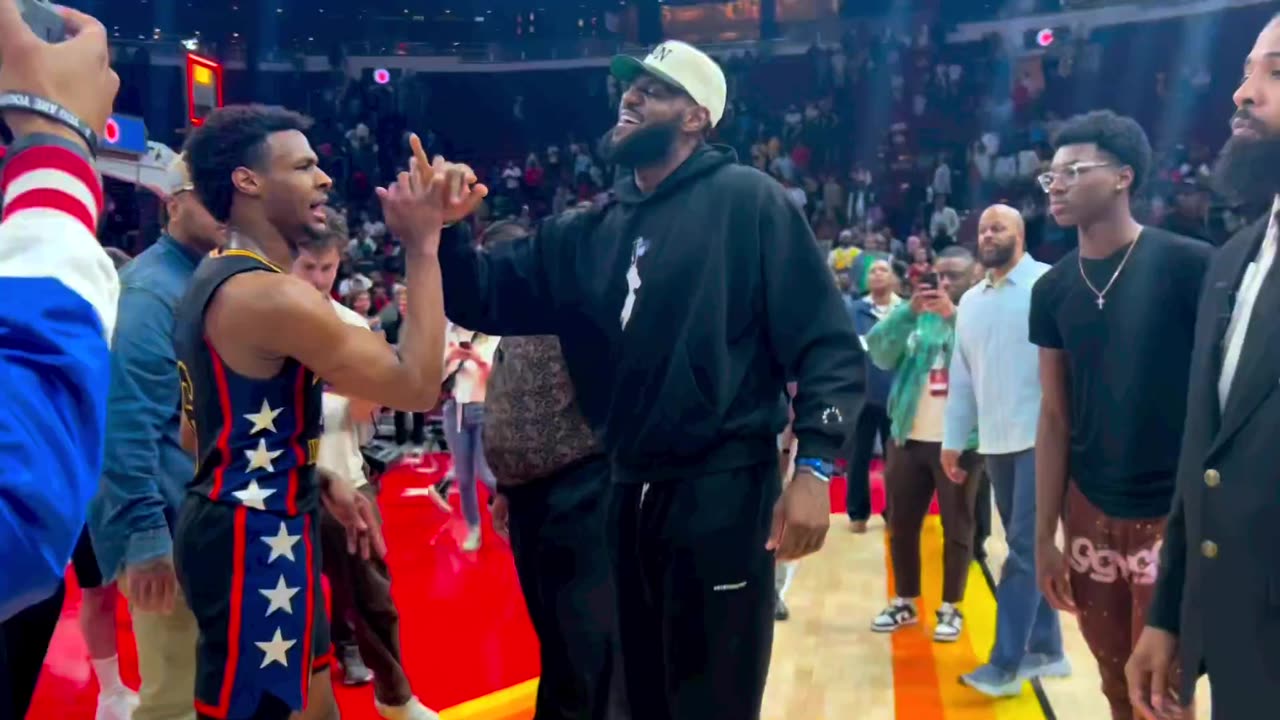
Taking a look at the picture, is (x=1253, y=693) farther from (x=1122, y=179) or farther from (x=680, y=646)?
(x=1122, y=179)

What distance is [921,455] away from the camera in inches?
216

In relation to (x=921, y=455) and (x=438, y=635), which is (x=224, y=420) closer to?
(x=438, y=635)

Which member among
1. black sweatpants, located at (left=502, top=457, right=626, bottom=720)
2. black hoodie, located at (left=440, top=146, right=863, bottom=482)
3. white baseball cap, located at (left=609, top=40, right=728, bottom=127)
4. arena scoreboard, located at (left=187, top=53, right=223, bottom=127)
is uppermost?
arena scoreboard, located at (left=187, top=53, right=223, bottom=127)

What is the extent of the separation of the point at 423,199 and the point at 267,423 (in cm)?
63

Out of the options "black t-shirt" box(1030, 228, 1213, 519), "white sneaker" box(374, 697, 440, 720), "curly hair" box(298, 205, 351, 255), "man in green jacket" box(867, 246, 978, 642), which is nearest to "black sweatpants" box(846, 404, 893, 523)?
"man in green jacket" box(867, 246, 978, 642)

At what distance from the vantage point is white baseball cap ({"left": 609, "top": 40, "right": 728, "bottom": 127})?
2.69m

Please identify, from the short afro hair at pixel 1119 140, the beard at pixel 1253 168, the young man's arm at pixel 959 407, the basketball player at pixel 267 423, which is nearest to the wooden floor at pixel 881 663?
the young man's arm at pixel 959 407

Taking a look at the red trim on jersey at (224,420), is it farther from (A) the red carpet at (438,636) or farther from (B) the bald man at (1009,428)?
(B) the bald man at (1009,428)

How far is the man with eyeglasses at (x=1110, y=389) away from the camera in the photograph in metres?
2.85

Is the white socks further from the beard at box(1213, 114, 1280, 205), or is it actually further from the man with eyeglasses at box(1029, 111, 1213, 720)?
the beard at box(1213, 114, 1280, 205)

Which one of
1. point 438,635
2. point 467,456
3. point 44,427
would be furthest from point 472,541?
point 44,427

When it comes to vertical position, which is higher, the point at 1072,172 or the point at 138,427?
the point at 1072,172

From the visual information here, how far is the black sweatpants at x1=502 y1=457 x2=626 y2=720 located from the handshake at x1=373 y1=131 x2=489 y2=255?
4.08 ft

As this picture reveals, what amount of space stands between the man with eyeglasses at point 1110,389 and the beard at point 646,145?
1283mm
